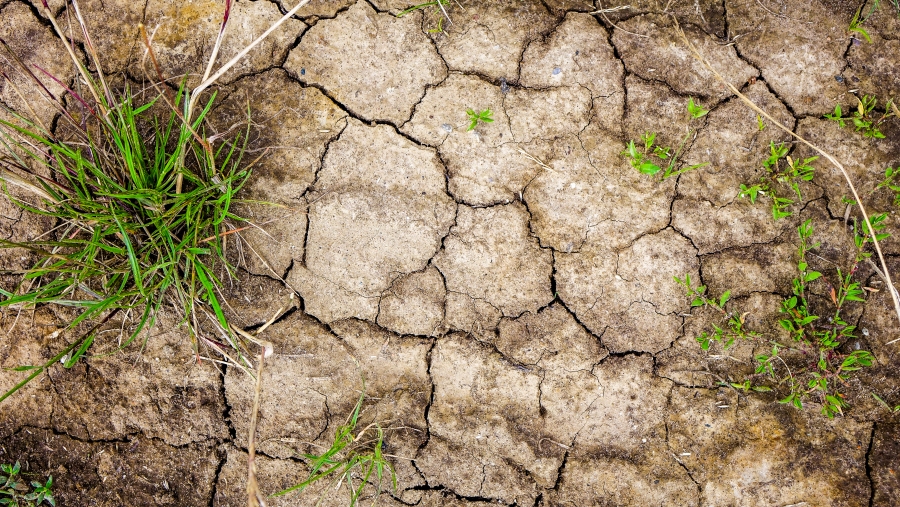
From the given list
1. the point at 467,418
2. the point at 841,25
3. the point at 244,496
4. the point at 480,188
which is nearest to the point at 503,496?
the point at 467,418

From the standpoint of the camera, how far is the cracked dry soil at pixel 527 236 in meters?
2.37

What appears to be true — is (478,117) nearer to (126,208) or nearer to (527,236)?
(527,236)

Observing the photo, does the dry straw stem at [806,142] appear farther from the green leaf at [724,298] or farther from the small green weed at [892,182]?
the green leaf at [724,298]

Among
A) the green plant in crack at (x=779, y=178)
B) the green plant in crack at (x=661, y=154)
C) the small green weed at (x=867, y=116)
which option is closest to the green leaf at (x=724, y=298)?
the green plant in crack at (x=779, y=178)

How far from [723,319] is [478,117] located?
1325mm

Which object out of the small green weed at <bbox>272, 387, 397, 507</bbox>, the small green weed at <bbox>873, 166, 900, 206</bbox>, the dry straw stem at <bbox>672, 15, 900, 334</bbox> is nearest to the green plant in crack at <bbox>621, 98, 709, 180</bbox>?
the dry straw stem at <bbox>672, 15, 900, 334</bbox>

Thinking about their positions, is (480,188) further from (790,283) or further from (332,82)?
(790,283)

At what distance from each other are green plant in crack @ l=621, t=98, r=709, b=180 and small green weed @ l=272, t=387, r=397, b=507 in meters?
1.50

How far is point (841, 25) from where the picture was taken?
2.38 m

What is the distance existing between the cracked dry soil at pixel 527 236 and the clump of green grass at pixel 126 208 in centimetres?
12

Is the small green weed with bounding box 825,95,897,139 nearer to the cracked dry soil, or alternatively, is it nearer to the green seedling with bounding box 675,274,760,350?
the cracked dry soil

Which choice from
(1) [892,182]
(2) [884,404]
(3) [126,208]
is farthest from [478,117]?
(2) [884,404]

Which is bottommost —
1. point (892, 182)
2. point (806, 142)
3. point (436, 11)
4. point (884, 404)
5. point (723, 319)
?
point (884, 404)

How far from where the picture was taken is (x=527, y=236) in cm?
238
